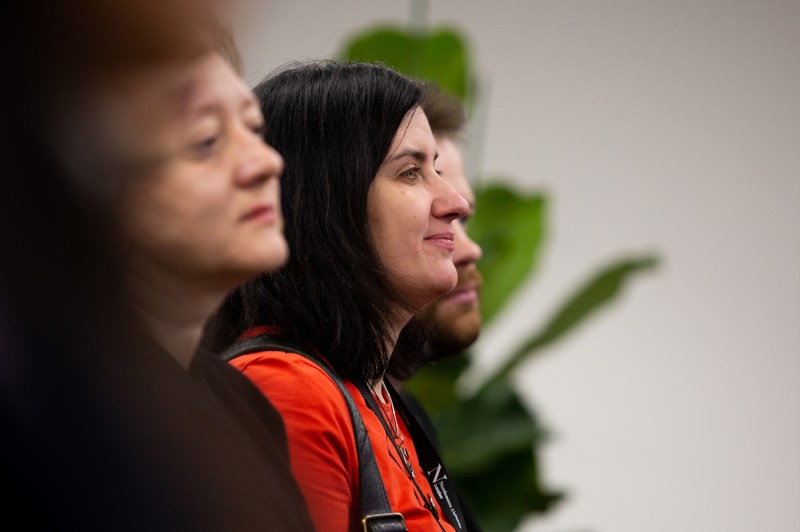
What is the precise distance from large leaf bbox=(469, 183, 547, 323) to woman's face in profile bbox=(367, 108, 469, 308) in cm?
152

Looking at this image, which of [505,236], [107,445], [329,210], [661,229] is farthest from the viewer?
[661,229]

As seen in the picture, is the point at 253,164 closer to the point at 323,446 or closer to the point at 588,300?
the point at 323,446

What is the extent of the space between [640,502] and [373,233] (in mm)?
2202

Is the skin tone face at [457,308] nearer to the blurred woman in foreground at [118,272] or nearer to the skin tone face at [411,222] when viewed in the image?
the skin tone face at [411,222]

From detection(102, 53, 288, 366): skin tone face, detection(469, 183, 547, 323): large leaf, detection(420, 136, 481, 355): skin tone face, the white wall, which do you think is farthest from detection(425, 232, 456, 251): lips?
the white wall

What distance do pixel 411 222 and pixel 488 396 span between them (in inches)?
59.6

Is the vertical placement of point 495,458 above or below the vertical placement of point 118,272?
below

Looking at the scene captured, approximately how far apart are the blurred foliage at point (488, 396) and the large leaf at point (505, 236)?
0.06ft

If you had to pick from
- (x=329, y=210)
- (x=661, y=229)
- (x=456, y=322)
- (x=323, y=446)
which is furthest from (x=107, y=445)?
(x=661, y=229)

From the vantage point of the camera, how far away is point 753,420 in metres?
2.83

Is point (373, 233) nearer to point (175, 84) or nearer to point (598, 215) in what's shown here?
point (175, 84)

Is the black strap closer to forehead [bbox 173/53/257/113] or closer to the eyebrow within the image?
the eyebrow

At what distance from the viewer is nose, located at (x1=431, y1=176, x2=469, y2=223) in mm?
805

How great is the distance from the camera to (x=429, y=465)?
2.81 feet
